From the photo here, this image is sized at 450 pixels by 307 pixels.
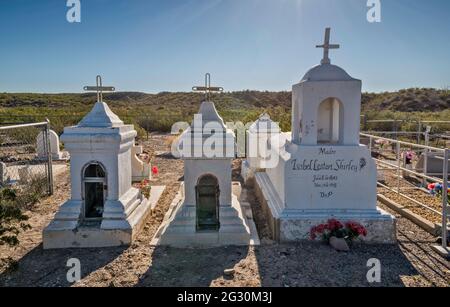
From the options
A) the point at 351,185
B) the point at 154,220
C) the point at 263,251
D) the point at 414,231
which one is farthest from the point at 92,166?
the point at 414,231

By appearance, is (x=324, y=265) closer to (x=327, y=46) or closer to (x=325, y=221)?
(x=325, y=221)

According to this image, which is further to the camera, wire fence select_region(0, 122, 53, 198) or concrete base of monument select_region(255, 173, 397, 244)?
wire fence select_region(0, 122, 53, 198)

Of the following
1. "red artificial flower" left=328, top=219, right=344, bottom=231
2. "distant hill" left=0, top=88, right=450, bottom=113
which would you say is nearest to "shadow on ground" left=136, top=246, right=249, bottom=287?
"red artificial flower" left=328, top=219, right=344, bottom=231

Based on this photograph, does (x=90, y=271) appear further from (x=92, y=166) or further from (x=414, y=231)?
(x=414, y=231)

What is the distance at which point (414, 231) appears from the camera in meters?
5.93

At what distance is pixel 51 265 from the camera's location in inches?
187

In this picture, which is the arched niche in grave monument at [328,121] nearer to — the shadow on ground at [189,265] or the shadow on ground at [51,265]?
the shadow on ground at [189,265]

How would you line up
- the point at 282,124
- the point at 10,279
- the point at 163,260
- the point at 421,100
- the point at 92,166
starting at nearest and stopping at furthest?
the point at 10,279, the point at 163,260, the point at 92,166, the point at 282,124, the point at 421,100

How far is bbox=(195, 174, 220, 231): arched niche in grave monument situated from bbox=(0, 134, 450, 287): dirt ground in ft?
1.69

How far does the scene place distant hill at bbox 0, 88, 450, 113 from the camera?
168ft

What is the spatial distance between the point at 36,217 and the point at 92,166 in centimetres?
217

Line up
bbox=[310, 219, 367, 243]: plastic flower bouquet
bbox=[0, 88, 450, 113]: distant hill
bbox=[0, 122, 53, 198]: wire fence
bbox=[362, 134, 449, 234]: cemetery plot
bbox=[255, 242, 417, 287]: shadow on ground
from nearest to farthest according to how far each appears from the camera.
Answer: bbox=[255, 242, 417, 287]: shadow on ground, bbox=[310, 219, 367, 243]: plastic flower bouquet, bbox=[362, 134, 449, 234]: cemetery plot, bbox=[0, 122, 53, 198]: wire fence, bbox=[0, 88, 450, 113]: distant hill

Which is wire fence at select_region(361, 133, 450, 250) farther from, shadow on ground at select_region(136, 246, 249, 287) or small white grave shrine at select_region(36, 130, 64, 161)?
small white grave shrine at select_region(36, 130, 64, 161)

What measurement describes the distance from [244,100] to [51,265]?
66.2 meters
